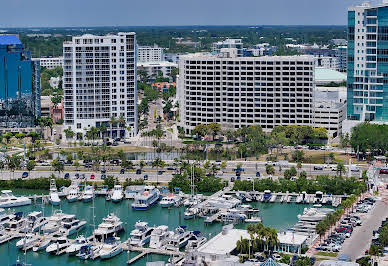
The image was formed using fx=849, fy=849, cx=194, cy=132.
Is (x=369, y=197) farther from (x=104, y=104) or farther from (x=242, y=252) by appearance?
(x=104, y=104)

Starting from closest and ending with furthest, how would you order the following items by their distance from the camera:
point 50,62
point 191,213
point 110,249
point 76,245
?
point 110,249 < point 76,245 < point 191,213 < point 50,62

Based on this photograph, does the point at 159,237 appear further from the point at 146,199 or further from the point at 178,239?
the point at 146,199

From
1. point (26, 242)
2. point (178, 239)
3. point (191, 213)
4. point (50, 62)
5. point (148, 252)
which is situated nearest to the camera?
point (148, 252)

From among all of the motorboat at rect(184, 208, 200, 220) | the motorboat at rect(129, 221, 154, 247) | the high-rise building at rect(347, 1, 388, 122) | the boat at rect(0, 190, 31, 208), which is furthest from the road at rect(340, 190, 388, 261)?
the boat at rect(0, 190, 31, 208)

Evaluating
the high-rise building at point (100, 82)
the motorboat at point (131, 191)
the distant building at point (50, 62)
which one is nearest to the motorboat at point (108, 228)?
the motorboat at point (131, 191)

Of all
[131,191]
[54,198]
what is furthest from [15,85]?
[131,191]

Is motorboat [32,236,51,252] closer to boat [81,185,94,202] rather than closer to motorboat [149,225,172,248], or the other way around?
motorboat [149,225,172,248]
